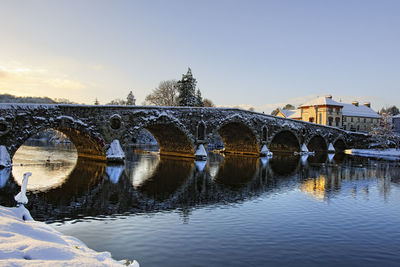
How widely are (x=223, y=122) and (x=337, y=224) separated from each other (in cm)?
3611

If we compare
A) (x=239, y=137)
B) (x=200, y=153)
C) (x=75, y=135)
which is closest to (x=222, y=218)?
(x=75, y=135)

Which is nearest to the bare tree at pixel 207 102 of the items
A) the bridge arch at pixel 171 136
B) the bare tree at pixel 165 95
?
the bare tree at pixel 165 95

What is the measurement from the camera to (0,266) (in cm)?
603

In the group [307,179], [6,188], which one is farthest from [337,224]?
[6,188]

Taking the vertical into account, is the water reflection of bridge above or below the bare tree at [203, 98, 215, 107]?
below

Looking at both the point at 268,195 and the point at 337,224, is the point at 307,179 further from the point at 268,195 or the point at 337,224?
the point at 337,224

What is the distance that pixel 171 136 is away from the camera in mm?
49969

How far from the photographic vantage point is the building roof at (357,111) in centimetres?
9303

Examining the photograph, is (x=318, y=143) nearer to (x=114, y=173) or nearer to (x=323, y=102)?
(x=323, y=102)

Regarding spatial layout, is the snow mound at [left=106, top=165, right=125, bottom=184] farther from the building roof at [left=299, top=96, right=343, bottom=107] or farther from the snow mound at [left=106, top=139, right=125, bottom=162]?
the building roof at [left=299, top=96, right=343, bottom=107]

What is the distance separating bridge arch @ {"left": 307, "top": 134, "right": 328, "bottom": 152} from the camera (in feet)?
235

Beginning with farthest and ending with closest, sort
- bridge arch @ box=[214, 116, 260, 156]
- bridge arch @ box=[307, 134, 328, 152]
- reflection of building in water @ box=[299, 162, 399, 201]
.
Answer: bridge arch @ box=[307, 134, 328, 152], bridge arch @ box=[214, 116, 260, 156], reflection of building in water @ box=[299, 162, 399, 201]

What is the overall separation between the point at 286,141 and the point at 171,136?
2947cm

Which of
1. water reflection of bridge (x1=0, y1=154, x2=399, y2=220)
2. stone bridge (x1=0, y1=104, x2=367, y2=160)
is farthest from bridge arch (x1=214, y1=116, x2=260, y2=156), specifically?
water reflection of bridge (x1=0, y1=154, x2=399, y2=220)
